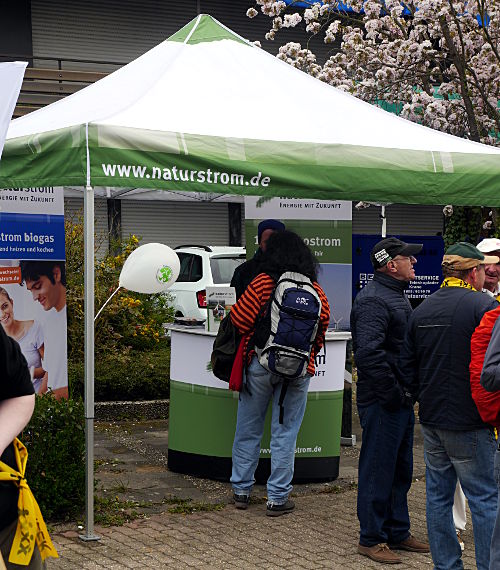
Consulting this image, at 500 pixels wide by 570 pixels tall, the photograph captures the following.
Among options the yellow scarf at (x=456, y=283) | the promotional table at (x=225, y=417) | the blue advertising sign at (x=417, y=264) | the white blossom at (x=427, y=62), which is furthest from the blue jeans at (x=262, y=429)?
the white blossom at (x=427, y=62)

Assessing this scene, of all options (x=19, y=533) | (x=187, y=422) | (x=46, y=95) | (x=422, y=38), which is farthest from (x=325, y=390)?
(x=46, y=95)

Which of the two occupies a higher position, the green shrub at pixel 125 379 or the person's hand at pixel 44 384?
the person's hand at pixel 44 384

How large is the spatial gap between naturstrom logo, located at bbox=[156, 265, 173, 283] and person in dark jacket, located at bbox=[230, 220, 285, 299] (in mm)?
498

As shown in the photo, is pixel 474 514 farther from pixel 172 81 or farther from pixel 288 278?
pixel 172 81

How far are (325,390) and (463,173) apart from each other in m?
2.05

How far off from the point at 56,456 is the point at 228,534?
124cm

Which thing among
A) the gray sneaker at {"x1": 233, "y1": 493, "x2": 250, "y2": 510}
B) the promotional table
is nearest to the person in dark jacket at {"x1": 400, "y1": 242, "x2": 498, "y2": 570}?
the gray sneaker at {"x1": 233, "y1": 493, "x2": 250, "y2": 510}

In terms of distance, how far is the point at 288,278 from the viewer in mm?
6516

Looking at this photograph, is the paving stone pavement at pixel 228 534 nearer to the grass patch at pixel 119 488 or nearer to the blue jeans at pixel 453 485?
the grass patch at pixel 119 488

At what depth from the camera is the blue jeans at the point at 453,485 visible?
16.0ft

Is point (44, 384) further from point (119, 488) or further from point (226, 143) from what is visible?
point (226, 143)

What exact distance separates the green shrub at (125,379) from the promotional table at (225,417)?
9.68ft

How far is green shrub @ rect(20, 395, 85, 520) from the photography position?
6.26 meters

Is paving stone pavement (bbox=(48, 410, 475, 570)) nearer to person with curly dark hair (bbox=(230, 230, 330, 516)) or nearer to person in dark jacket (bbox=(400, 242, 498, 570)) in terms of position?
person with curly dark hair (bbox=(230, 230, 330, 516))
